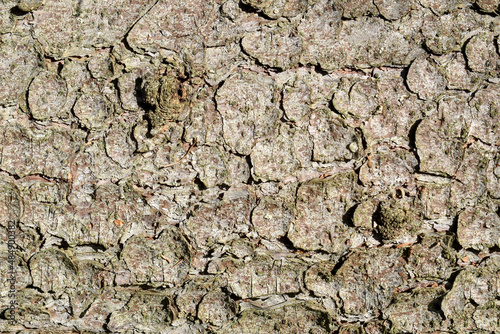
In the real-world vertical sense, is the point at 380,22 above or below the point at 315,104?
above

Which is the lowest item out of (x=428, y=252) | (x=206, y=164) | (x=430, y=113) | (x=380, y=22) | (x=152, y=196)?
(x=428, y=252)

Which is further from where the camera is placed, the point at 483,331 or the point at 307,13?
the point at 483,331

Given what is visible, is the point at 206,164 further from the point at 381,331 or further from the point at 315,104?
the point at 381,331

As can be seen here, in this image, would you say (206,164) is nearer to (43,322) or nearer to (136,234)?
(136,234)

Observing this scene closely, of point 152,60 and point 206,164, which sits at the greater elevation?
point 152,60

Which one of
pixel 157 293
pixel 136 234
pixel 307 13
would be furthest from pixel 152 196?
pixel 307 13

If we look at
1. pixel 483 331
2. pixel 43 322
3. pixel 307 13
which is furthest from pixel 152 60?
pixel 483 331
